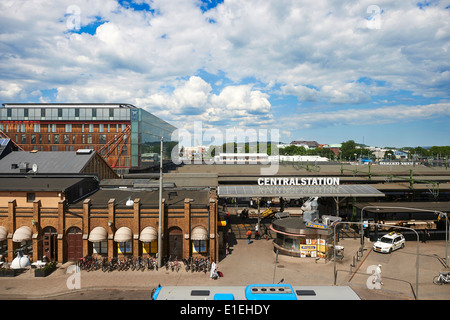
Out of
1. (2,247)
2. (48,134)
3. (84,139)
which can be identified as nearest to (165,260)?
(2,247)

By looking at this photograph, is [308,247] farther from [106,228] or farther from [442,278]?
[106,228]

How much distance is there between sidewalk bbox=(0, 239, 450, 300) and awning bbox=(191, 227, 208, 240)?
3.35 metres

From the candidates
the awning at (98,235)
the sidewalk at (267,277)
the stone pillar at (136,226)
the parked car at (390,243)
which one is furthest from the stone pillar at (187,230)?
the parked car at (390,243)

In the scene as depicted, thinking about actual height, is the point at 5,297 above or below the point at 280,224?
below

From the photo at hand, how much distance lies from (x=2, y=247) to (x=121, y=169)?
1939 inches

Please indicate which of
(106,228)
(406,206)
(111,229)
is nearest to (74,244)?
(106,228)

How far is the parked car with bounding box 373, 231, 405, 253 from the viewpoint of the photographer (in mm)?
35562

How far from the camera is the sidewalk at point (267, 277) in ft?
83.6

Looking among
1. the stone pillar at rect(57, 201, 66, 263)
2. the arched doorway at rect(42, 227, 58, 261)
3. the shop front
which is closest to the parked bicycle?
the shop front

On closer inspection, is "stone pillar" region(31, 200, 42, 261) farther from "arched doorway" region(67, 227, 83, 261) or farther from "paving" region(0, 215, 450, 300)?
"arched doorway" region(67, 227, 83, 261)

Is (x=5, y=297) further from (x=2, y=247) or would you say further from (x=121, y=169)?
(x=121, y=169)

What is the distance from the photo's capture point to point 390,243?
36000mm

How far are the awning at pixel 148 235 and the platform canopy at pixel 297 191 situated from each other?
42.7ft
